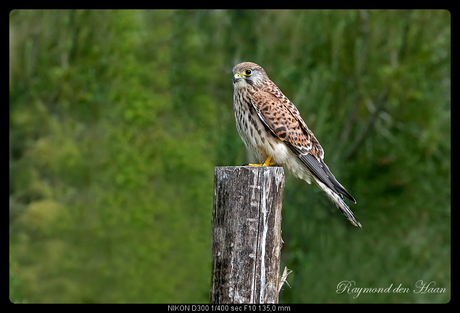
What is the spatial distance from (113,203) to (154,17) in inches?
125

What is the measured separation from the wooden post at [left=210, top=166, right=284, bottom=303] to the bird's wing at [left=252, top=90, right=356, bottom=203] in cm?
80

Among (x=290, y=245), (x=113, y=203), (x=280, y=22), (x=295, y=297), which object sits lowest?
(x=295, y=297)

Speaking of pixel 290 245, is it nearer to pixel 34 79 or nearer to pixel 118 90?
pixel 118 90

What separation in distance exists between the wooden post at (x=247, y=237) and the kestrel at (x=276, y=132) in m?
0.81

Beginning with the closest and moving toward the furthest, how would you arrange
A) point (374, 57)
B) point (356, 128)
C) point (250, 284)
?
point (250, 284) → point (374, 57) → point (356, 128)

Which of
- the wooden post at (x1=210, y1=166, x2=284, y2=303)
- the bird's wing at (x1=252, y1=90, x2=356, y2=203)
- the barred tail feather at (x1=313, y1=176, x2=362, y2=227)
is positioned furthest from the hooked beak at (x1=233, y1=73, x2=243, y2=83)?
the wooden post at (x1=210, y1=166, x2=284, y2=303)

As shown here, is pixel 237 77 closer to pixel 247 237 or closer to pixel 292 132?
pixel 292 132

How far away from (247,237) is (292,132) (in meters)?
1.13

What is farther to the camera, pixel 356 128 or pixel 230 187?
pixel 356 128

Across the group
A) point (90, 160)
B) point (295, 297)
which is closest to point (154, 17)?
point (90, 160)

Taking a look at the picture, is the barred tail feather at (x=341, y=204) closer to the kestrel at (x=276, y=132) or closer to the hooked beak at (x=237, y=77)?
the kestrel at (x=276, y=132)

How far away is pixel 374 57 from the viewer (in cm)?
663

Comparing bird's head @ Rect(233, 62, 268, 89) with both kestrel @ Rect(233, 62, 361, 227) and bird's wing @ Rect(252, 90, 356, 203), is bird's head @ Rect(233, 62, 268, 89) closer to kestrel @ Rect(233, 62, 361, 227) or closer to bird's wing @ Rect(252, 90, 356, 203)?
kestrel @ Rect(233, 62, 361, 227)

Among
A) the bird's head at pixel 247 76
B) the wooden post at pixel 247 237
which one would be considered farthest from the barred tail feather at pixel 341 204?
the bird's head at pixel 247 76
